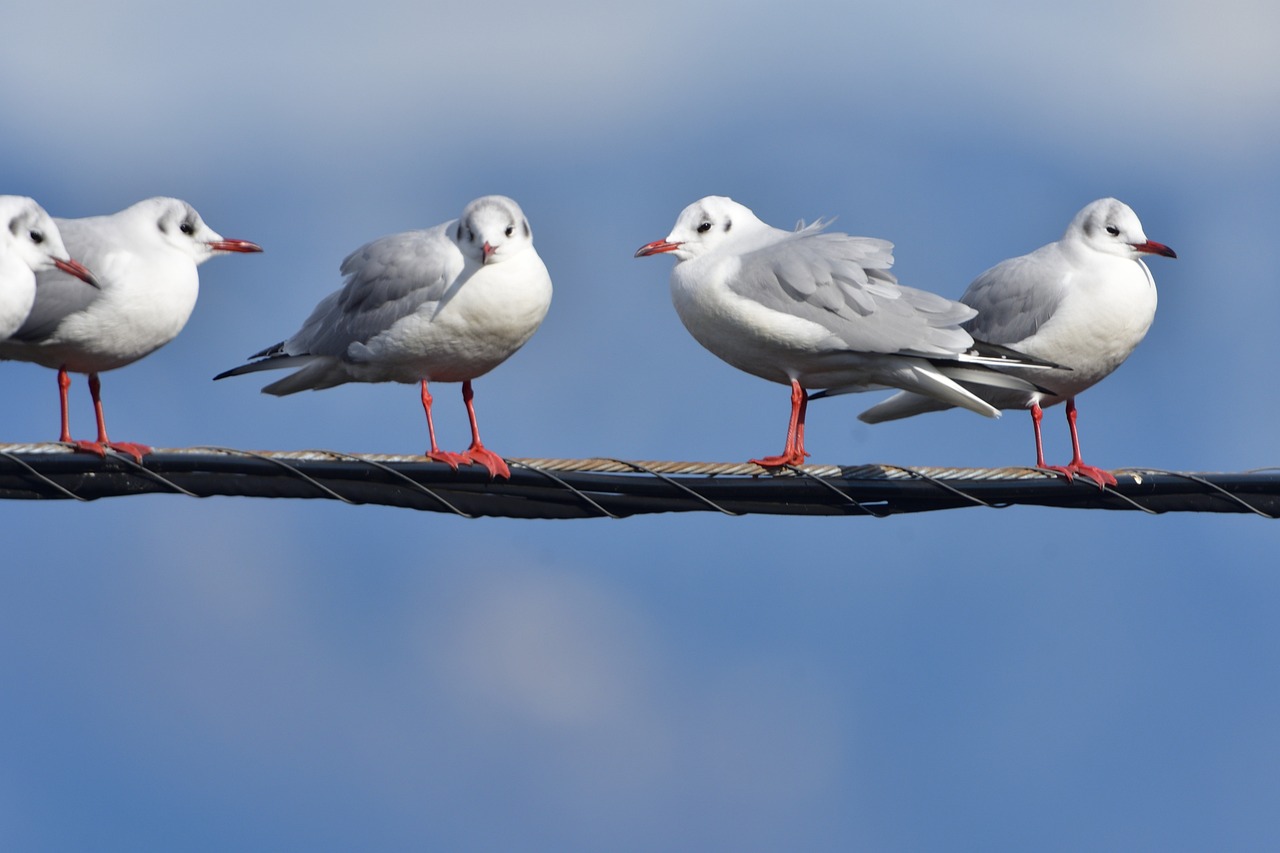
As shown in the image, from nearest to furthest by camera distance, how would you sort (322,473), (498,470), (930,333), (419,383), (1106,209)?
(322,473), (498,470), (930,333), (419,383), (1106,209)

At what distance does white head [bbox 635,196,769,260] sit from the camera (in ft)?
39.5

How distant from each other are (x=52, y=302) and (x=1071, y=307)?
627cm

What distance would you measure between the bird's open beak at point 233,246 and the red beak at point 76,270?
1111 millimetres

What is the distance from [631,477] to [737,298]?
275 centimetres

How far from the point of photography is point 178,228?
39.0 ft

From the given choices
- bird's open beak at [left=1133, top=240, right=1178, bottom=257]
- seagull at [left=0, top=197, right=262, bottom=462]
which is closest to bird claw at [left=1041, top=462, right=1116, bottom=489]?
bird's open beak at [left=1133, top=240, right=1178, bottom=257]

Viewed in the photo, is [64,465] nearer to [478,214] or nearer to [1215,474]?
[478,214]

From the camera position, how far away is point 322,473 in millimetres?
8648

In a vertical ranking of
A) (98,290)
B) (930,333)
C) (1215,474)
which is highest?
A: (98,290)

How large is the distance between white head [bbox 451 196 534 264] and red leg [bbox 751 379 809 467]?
5.90 ft

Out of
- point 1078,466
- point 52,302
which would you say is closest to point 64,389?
point 52,302

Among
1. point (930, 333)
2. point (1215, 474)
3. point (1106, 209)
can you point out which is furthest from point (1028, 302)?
point (1215, 474)

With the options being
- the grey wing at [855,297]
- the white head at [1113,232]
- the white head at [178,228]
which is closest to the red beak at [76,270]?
the white head at [178,228]

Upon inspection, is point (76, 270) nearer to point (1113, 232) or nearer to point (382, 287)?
point (382, 287)
